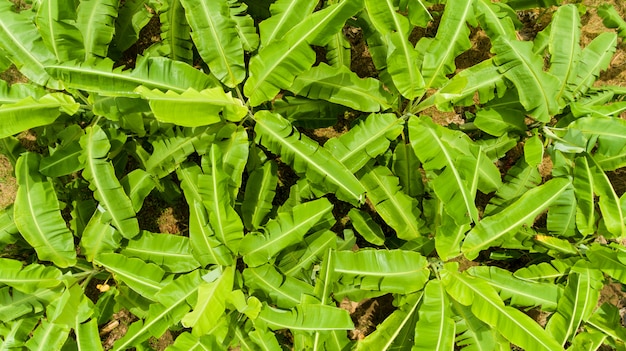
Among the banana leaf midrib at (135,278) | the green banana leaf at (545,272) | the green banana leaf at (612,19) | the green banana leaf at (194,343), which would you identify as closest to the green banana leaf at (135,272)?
the banana leaf midrib at (135,278)

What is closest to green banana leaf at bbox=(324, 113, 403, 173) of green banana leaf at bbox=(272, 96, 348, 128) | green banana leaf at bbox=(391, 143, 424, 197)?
green banana leaf at bbox=(391, 143, 424, 197)

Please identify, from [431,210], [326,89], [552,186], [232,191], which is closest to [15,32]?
[232,191]

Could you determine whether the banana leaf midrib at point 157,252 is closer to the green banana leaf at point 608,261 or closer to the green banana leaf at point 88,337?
the green banana leaf at point 88,337

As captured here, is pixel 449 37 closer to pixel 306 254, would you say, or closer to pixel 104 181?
pixel 306 254

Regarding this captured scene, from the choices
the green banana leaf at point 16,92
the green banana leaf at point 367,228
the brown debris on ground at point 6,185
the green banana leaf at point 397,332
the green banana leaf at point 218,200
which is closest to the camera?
the green banana leaf at point 218,200

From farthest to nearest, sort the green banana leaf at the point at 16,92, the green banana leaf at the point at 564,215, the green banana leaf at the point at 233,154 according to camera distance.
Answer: the green banana leaf at the point at 564,215 < the green banana leaf at the point at 233,154 < the green banana leaf at the point at 16,92

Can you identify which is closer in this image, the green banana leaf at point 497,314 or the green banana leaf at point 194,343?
the green banana leaf at point 497,314

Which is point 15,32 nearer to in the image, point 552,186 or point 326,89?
point 326,89

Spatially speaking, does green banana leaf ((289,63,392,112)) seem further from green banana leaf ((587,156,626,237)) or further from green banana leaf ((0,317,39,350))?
green banana leaf ((0,317,39,350))
